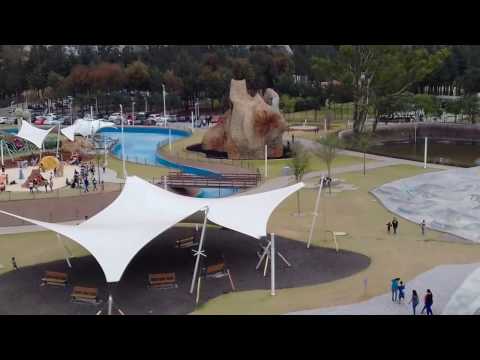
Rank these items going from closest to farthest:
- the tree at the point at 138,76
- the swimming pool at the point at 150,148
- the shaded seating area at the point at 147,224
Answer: the shaded seating area at the point at 147,224
the swimming pool at the point at 150,148
the tree at the point at 138,76

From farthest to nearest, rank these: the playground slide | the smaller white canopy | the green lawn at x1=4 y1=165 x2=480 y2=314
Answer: the smaller white canopy, the playground slide, the green lawn at x1=4 y1=165 x2=480 y2=314

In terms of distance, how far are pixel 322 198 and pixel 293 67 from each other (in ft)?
194

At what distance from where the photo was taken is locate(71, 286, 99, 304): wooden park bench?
1808cm

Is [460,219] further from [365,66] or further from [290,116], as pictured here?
[290,116]

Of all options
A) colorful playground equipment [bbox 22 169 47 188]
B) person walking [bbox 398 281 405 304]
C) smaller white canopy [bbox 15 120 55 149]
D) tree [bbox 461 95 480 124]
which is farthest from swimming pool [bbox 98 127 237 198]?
tree [bbox 461 95 480 124]

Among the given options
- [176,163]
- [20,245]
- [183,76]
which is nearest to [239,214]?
[20,245]

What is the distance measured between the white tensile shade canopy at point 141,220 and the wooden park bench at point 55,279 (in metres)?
1.59

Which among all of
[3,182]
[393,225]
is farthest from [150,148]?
[393,225]

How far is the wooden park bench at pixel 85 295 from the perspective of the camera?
1808 cm

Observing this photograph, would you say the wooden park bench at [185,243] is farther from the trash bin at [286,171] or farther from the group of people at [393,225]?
the trash bin at [286,171]

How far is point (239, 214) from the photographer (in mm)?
20062

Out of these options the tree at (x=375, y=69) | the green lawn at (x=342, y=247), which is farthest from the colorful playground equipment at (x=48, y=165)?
the tree at (x=375, y=69)

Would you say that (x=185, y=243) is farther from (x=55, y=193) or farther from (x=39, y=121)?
(x=39, y=121)

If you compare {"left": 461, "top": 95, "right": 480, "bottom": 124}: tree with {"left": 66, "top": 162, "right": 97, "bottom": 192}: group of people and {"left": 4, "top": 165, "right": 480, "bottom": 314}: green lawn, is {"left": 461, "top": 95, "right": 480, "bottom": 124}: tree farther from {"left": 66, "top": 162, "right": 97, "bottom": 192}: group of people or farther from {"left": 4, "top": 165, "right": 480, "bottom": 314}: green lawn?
{"left": 66, "top": 162, "right": 97, "bottom": 192}: group of people
